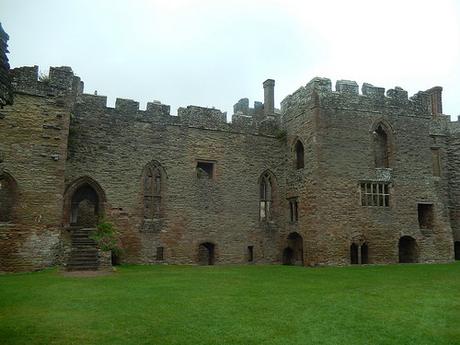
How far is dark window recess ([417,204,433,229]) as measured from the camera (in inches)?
877

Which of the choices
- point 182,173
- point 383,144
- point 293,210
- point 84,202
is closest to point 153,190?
point 182,173

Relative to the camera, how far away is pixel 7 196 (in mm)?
16438

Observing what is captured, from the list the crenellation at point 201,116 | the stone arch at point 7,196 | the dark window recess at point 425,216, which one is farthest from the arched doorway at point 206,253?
the dark window recess at point 425,216

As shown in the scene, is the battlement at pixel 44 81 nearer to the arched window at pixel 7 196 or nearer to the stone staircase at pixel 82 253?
the arched window at pixel 7 196

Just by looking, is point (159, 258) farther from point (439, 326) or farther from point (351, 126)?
point (439, 326)

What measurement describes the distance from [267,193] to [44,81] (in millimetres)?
11848

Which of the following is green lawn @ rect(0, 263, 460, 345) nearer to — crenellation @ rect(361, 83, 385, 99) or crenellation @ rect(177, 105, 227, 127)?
crenellation @ rect(177, 105, 227, 127)

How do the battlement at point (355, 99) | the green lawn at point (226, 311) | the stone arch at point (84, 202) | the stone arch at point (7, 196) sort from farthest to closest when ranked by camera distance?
the battlement at point (355, 99) → the stone arch at point (84, 202) → the stone arch at point (7, 196) → the green lawn at point (226, 311)

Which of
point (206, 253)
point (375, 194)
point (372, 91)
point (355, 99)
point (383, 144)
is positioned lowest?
point (206, 253)

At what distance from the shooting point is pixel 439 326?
7.86 metres

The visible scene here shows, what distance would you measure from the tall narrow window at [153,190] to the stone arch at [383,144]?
10.7 metres

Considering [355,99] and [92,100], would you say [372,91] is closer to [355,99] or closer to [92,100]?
[355,99]

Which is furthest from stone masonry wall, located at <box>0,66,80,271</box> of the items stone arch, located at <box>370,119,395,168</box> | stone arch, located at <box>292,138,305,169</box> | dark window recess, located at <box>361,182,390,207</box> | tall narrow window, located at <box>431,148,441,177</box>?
tall narrow window, located at <box>431,148,441,177</box>

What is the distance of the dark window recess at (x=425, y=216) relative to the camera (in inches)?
877
